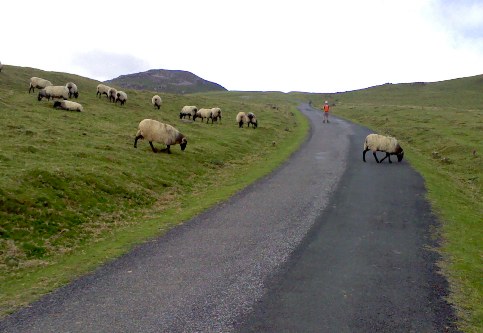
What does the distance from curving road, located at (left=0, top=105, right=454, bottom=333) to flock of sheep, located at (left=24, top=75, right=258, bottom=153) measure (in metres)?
10.4

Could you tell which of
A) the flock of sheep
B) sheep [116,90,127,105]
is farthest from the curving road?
sheep [116,90,127,105]

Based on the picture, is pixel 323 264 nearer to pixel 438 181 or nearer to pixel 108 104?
pixel 438 181

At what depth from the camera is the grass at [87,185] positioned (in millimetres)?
11602

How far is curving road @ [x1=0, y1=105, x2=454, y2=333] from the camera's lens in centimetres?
818

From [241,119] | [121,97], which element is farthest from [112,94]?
[241,119]

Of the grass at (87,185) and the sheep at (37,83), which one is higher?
the sheep at (37,83)

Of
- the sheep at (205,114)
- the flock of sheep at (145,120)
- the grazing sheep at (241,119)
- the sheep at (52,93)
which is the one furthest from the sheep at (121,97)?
the grazing sheep at (241,119)

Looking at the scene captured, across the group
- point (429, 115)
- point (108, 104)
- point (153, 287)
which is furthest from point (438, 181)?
point (429, 115)

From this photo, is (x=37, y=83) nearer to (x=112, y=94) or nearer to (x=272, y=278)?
(x=112, y=94)

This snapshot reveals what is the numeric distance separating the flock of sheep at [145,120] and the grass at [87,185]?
0.99 m

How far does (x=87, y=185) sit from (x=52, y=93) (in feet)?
87.1

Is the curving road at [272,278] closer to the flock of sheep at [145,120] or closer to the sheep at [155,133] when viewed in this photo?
the sheep at [155,133]

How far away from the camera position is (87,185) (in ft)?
57.1

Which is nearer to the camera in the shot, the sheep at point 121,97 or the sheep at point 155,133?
Result: the sheep at point 155,133
